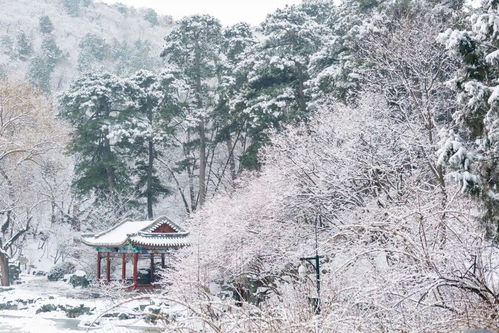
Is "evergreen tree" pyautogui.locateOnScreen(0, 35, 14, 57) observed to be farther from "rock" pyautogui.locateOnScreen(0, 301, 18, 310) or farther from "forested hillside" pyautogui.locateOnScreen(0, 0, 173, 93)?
"rock" pyautogui.locateOnScreen(0, 301, 18, 310)

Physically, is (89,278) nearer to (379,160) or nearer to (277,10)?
(277,10)

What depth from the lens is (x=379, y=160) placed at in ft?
50.2

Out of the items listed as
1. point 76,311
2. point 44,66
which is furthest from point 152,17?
point 76,311

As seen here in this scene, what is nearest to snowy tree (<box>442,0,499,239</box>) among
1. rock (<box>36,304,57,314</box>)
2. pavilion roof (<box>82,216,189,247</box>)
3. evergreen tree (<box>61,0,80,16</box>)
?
pavilion roof (<box>82,216,189,247</box>)

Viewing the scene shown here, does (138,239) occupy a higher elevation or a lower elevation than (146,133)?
lower

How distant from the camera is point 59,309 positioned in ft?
75.1

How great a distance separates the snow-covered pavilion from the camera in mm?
24266

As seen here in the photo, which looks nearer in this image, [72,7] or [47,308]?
[47,308]

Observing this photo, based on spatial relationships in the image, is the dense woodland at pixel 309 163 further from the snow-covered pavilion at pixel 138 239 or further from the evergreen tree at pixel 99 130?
the snow-covered pavilion at pixel 138 239

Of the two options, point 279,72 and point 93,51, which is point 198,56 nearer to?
point 279,72

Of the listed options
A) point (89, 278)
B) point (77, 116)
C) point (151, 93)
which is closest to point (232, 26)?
point (151, 93)

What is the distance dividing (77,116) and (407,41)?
76.2ft

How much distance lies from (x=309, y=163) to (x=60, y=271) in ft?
63.4

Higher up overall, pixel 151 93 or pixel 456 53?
pixel 151 93
